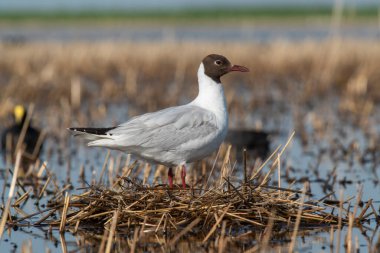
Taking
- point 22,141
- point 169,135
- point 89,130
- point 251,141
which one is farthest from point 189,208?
point 22,141

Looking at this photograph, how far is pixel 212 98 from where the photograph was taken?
660 cm

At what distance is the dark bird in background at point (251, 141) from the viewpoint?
951cm

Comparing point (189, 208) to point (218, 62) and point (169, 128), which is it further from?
point (218, 62)

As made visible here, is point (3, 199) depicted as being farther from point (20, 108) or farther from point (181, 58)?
point (181, 58)

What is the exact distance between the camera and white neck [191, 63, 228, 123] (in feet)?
21.4

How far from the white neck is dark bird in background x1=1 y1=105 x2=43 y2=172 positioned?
327 cm

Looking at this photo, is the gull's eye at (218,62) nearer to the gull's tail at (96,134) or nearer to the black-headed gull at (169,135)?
the black-headed gull at (169,135)

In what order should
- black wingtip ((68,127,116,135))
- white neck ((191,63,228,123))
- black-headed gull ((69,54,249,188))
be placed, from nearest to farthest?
black wingtip ((68,127,116,135)) < black-headed gull ((69,54,249,188)) < white neck ((191,63,228,123))

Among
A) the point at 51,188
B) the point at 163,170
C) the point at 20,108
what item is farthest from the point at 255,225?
the point at 20,108

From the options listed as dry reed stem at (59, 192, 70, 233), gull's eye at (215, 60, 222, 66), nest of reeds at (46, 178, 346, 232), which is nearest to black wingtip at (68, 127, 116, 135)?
nest of reeds at (46, 178, 346, 232)

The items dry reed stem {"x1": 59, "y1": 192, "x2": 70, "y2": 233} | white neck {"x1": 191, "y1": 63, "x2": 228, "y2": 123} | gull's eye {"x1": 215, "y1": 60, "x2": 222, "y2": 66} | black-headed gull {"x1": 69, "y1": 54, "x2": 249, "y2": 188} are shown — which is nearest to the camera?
dry reed stem {"x1": 59, "y1": 192, "x2": 70, "y2": 233}

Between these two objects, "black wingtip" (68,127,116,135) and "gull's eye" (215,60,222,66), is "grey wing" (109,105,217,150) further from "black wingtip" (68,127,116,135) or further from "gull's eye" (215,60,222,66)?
"gull's eye" (215,60,222,66)

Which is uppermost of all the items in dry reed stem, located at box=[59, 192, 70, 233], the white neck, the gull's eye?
the gull's eye

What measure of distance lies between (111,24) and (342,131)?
57.2 meters
